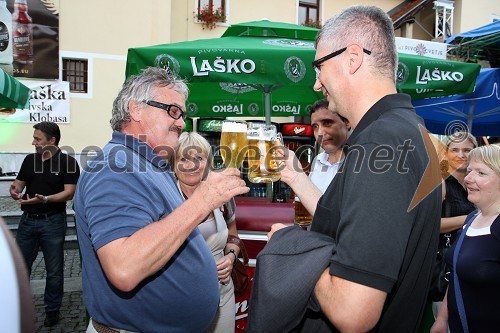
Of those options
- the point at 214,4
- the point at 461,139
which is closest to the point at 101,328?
the point at 461,139

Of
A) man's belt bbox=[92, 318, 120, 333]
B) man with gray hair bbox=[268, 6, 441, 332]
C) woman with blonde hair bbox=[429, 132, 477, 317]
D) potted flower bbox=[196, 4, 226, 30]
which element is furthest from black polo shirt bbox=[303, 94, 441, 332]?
potted flower bbox=[196, 4, 226, 30]

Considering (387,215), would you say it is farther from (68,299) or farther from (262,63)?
(68,299)

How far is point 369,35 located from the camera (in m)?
1.41

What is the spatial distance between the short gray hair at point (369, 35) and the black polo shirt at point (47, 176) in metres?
4.38

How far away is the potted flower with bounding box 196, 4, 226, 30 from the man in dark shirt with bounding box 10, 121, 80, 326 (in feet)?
35.2

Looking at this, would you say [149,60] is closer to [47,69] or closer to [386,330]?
[386,330]

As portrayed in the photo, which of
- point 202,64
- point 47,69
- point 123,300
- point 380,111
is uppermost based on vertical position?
point 47,69

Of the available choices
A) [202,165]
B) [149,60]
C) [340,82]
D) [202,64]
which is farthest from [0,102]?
[340,82]

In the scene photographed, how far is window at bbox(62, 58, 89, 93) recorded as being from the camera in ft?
45.2

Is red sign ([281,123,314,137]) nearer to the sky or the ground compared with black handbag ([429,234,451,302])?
nearer to the sky

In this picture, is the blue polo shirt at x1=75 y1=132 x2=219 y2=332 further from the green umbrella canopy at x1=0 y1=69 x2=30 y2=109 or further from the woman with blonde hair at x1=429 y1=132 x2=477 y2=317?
the green umbrella canopy at x1=0 y1=69 x2=30 y2=109

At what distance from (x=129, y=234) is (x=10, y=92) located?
15.7 ft

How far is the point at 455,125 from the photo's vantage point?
276 inches

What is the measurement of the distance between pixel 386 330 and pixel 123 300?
41.4 inches
